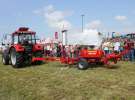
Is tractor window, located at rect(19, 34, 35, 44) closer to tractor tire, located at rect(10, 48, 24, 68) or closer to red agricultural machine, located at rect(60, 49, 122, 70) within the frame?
tractor tire, located at rect(10, 48, 24, 68)

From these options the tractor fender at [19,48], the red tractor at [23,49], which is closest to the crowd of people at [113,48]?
the red tractor at [23,49]

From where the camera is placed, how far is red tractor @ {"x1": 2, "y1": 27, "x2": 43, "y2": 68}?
1909cm

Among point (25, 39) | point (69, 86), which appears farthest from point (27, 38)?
point (69, 86)

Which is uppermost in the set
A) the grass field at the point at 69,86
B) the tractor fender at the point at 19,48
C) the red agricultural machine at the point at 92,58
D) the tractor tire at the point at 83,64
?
the tractor fender at the point at 19,48

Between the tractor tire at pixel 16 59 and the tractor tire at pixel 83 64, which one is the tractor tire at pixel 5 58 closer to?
the tractor tire at pixel 16 59

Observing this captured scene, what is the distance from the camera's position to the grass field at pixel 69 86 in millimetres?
10516

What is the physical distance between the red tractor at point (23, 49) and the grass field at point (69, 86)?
3505 mm

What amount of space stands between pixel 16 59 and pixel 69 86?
7578 mm

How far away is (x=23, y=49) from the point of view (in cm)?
Result: 1911

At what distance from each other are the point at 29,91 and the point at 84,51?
19.5 feet

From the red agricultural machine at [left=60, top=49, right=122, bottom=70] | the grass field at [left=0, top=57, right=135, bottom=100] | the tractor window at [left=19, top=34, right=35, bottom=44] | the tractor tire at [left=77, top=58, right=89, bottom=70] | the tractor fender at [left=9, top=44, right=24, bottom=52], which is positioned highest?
the tractor window at [left=19, top=34, right=35, bottom=44]

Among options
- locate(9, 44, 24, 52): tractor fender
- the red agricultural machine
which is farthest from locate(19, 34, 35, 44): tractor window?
the red agricultural machine

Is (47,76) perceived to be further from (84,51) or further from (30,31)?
(30,31)

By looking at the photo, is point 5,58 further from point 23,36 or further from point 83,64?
point 83,64
